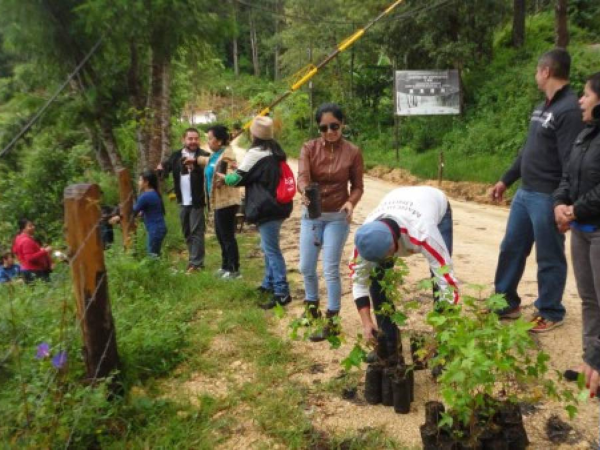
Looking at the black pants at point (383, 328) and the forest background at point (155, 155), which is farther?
the black pants at point (383, 328)

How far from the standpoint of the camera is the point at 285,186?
4.65 m

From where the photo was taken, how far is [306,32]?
27.1 m

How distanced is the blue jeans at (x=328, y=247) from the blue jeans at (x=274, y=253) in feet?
2.08

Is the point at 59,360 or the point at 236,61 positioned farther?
the point at 236,61

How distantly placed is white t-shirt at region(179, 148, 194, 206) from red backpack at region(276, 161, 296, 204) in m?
1.49

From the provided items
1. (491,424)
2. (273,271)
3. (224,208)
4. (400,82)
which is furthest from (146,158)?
(400,82)

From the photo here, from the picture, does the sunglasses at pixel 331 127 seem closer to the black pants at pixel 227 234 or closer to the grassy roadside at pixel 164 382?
the grassy roadside at pixel 164 382

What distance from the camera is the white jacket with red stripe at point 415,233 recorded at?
2941 mm

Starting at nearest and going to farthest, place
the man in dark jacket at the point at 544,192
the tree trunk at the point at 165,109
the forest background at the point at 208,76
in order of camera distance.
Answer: the man in dark jacket at the point at 544,192 < the forest background at the point at 208,76 < the tree trunk at the point at 165,109

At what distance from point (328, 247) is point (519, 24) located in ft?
53.1

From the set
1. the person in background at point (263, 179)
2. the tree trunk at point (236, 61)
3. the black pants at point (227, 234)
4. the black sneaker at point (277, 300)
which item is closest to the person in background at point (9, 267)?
the black pants at point (227, 234)

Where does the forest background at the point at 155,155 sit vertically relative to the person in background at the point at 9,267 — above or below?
above

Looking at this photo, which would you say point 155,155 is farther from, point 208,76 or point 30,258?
point 208,76

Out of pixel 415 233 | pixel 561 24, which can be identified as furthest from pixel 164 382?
pixel 561 24
